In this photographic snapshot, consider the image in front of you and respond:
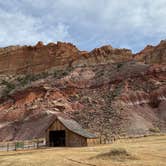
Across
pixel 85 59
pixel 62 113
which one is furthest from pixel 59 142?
pixel 85 59

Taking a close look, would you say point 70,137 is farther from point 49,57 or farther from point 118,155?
point 49,57

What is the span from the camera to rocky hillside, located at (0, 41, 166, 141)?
5803 centimetres

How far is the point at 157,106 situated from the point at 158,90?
3.94 m

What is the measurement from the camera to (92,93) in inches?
2771

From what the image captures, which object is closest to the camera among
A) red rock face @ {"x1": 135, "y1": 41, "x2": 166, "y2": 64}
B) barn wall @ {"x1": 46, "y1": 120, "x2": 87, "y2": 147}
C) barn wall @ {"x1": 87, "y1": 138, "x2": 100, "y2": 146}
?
barn wall @ {"x1": 46, "y1": 120, "x2": 87, "y2": 147}

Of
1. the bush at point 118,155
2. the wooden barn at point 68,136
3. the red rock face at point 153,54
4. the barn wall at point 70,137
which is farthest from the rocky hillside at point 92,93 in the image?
the bush at point 118,155

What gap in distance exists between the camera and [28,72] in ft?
325

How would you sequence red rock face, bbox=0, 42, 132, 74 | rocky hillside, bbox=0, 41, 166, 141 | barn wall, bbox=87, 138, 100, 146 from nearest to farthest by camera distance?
1. barn wall, bbox=87, 138, 100, 146
2. rocky hillside, bbox=0, 41, 166, 141
3. red rock face, bbox=0, 42, 132, 74

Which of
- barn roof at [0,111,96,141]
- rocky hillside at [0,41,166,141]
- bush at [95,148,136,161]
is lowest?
bush at [95,148,136,161]

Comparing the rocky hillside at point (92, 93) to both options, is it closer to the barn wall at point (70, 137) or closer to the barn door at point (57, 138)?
the barn door at point (57, 138)

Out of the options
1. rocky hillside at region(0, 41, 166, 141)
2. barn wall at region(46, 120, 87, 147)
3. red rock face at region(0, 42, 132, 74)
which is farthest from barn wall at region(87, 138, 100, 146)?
red rock face at region(0, 42, 132, 74)

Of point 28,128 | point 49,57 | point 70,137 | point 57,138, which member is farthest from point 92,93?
point 49,57

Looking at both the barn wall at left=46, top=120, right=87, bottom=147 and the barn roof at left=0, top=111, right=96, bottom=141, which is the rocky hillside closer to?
the barn roof at left=0, top=111, right=96, bottom=141

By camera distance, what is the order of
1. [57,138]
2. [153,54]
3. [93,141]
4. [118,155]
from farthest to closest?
[153,54] → [57,138] → [93,141] → [118,155]
